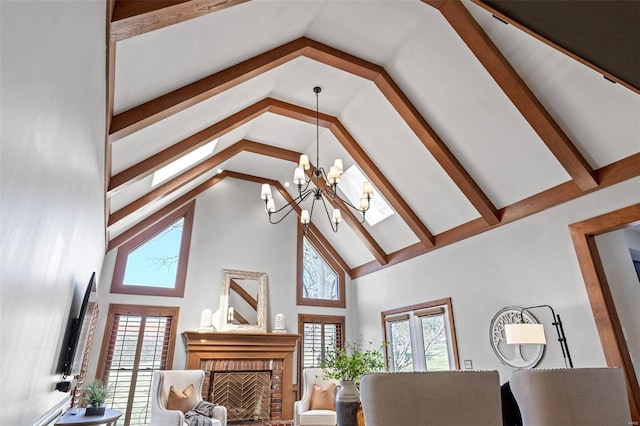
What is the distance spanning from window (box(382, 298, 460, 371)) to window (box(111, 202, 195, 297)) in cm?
404

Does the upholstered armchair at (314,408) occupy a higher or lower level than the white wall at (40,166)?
lower

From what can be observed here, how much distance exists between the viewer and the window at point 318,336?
7324 mm

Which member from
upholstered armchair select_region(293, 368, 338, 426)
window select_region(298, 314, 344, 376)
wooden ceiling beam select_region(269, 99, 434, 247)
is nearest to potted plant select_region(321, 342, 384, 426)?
upholstered armchair select_region(293, 368, 338, 426)

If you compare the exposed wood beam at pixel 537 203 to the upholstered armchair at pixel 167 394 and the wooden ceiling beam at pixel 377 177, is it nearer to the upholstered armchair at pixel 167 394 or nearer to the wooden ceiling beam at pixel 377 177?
the wooden ceiling beam at pixel 377 177

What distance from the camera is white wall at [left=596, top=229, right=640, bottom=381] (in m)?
3.98

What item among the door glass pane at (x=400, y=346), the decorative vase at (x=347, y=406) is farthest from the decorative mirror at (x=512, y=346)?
the decorative vase at (x=347, y=406)

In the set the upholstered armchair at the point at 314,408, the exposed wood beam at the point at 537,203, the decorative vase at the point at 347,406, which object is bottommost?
the upholstered armchair at the point at 314,408

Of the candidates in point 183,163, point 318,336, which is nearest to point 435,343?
point 318,336

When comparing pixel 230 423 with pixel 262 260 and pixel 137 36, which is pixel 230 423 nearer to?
pixel 262 260

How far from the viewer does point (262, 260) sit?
25.0ft

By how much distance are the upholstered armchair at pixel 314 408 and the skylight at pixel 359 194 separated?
9.68 ft

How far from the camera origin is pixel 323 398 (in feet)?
19.0

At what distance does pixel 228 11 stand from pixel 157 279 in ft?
17.1

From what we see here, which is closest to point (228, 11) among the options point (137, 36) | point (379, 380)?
point (137, 36)
